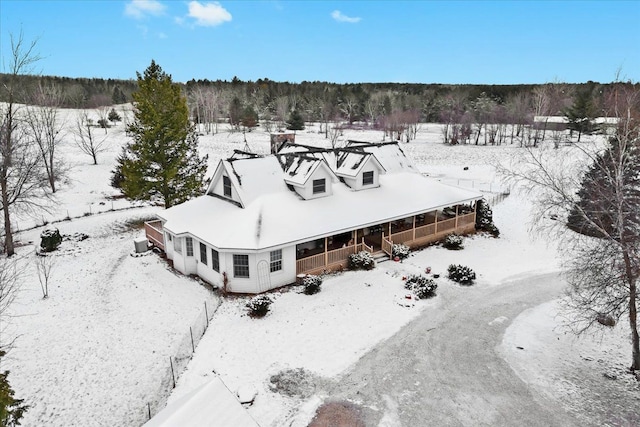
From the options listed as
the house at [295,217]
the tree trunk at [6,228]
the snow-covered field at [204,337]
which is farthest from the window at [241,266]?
the tree trunk at [6,228]

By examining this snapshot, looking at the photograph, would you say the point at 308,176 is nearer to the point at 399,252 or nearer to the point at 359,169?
the point at 359,169

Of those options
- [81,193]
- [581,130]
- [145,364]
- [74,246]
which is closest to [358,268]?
[145,364]

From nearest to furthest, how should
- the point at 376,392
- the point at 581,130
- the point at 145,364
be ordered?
the point at 376,392
the point at 145,364
the point at 581,130

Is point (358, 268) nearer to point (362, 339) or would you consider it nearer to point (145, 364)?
point (362, 339)

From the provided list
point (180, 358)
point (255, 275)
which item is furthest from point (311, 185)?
point (180, 358)

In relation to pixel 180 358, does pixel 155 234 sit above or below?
above

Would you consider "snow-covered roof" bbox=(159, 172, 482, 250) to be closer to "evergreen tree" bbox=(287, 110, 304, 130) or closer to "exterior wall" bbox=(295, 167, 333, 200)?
"exterior wall" bbox=(295, 167, 333, 200)

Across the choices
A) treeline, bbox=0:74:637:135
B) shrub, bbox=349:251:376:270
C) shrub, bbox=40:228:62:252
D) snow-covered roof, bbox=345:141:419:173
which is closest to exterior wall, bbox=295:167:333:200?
shrub, bbox=349:251:376:270
